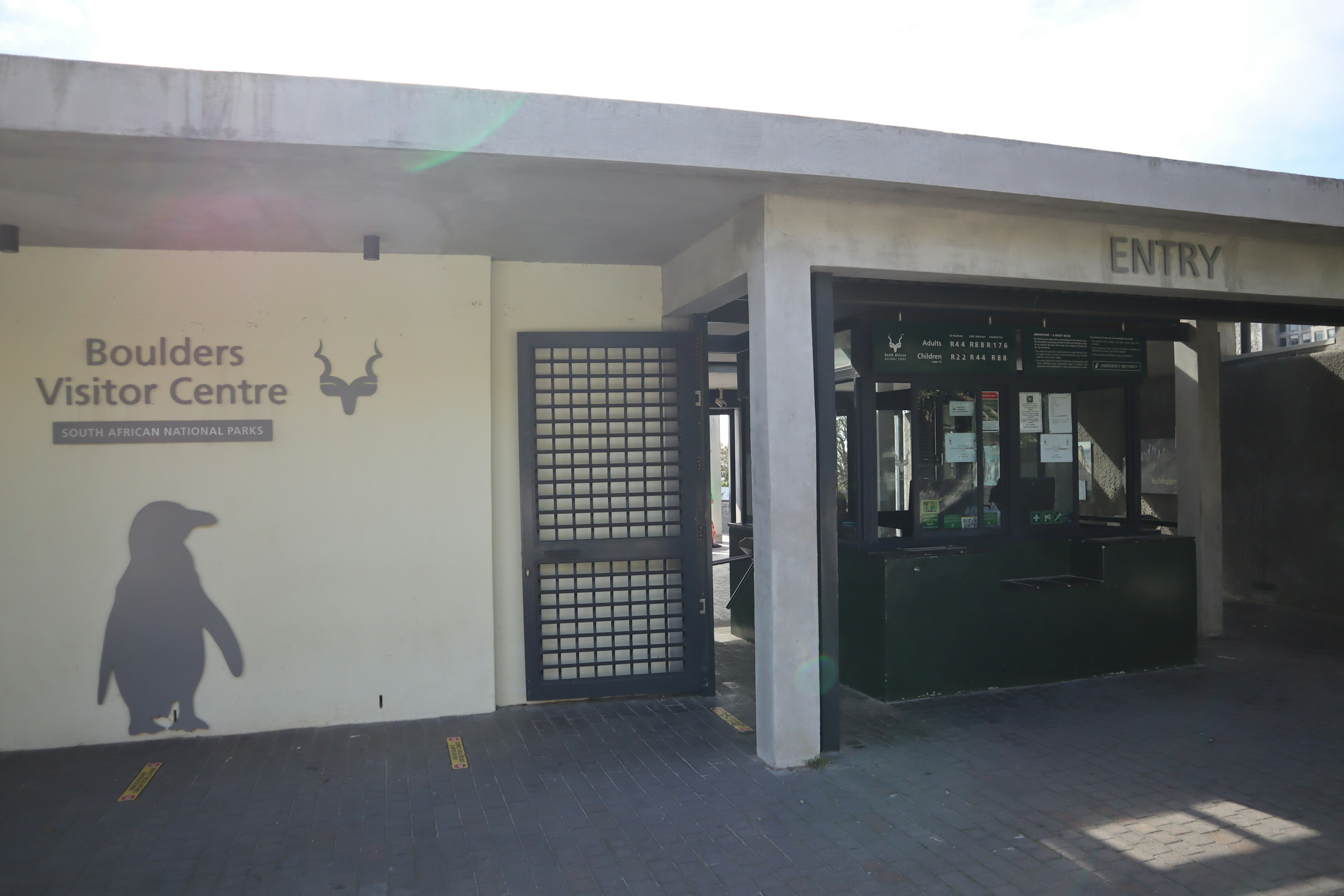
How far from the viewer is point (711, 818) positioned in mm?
4234

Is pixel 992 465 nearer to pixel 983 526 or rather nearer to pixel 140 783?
pixel 983 526

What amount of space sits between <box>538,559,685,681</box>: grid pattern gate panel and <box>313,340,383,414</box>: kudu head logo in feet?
5.37

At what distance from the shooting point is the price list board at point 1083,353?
6.77 metres

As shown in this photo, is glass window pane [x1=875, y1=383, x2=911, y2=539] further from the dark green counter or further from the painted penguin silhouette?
the painted penguin silhouette

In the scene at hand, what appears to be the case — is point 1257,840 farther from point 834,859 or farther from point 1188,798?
point 834,859

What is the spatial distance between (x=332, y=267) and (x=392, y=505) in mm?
1582

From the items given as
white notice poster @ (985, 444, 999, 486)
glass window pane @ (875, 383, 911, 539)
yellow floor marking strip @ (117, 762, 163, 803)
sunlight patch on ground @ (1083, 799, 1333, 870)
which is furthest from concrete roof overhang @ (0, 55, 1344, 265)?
sunlight patch on ground @ (1083, 799, 1333, 870)

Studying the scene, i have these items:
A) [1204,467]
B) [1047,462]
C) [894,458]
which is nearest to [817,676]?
[894,458]

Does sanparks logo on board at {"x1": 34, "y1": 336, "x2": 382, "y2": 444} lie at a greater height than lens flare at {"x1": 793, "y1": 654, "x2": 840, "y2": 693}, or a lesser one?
greater

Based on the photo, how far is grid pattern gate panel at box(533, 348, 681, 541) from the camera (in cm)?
623

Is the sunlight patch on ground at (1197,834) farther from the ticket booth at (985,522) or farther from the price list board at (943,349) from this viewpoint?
the price list board at (943,349)

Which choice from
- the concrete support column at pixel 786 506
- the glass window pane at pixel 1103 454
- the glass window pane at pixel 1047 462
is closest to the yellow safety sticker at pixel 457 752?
the concrete support column at pixel 786 506

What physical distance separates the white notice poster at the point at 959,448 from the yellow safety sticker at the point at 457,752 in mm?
3865

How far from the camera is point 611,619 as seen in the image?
20.5 ft
